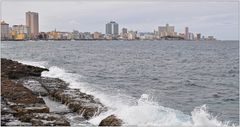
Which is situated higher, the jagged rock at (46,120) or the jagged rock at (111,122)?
the jagged rock at (46,120)

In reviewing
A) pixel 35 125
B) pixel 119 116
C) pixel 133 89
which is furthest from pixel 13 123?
pixel 133 89

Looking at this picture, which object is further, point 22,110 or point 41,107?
point 41,107

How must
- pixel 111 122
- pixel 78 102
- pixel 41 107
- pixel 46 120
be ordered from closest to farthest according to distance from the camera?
pixel 46 120
pixel 111 122
pixel 41 107
pixel 78 102

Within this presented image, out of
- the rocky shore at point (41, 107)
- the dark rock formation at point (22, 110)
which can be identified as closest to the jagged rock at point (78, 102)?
the rocky shore at point (41, 107)

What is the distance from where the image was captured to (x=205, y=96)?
25.0m

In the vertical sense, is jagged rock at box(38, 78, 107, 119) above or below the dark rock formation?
below

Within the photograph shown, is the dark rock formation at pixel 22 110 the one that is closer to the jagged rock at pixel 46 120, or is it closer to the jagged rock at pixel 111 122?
the jagged rock at pixel 46 120

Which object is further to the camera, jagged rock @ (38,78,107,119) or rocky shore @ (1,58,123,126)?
jagged rock @ (38,78,107,119)

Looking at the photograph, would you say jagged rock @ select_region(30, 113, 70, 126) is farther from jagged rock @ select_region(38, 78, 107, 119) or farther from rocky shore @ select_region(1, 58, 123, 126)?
jagged rock @ select_region(38, 78, 107, 119)

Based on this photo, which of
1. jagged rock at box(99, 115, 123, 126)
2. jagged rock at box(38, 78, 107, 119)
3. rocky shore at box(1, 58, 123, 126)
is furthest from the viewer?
jagged rock at box(38, 78, 107, 119)

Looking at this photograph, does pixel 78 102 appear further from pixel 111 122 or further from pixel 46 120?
pixel 46 120

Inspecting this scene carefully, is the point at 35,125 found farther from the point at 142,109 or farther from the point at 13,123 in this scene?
the point at 142,109

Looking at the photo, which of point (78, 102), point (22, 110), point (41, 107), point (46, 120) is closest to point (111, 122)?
point (46, 120)

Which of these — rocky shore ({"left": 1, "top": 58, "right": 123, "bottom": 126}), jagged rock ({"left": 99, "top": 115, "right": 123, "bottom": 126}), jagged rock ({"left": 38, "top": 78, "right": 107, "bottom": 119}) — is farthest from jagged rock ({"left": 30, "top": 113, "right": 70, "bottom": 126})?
jagged rock ({"left": 38, "top": 78, "right": 107, "bottom": 119})
